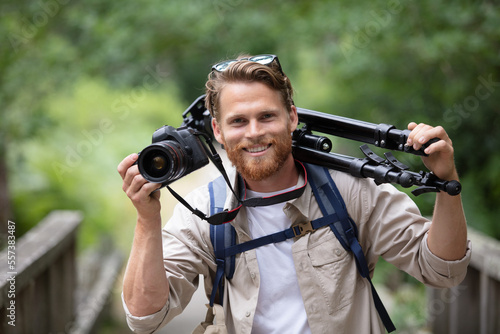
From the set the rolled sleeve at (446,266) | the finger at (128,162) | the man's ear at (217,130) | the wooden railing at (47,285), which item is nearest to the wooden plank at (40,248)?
the wooden railing at (47,285)

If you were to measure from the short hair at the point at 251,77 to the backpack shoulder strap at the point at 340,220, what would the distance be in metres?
0.33

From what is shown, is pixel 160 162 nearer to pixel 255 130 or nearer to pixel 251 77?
pixel 255 130

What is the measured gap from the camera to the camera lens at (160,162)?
7.28ft

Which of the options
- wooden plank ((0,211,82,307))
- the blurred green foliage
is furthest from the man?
the blurred green foliage

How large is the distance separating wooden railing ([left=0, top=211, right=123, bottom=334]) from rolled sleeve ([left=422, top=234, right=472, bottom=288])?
6.79ft

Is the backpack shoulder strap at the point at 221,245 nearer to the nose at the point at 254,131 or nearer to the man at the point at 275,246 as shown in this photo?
the man at the point at 275,246

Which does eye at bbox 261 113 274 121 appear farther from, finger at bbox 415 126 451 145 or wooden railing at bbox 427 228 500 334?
wooden railing at bbox 427 228 500 334

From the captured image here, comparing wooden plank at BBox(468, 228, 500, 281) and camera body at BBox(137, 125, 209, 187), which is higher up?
camera body at BBox(137, 125, 209, 187)

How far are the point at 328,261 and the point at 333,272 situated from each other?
48mm

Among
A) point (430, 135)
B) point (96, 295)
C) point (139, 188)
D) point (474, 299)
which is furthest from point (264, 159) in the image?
point (96, 295)

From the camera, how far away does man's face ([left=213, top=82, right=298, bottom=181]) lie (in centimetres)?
245

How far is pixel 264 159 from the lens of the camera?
2.45 metres

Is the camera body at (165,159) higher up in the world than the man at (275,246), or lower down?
higher up

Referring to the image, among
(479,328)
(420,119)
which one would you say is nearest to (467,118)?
(420,119)
